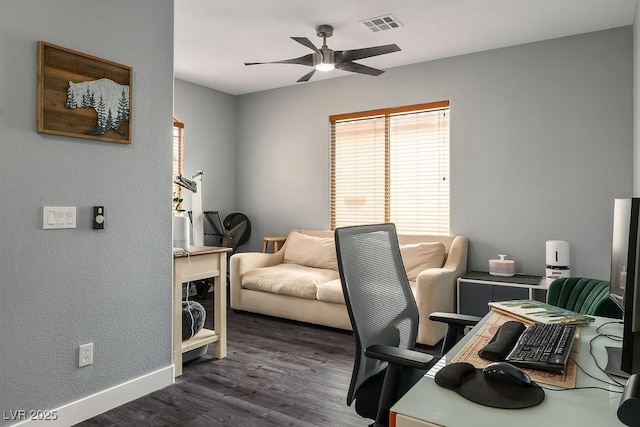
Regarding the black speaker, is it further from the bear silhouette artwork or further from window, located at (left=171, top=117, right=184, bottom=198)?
window, located at (left=171, top=117, right=184, bottom=198)

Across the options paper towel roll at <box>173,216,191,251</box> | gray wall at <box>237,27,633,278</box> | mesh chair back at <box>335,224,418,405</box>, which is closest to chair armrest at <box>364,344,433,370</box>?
mesh chair back at <box>335,224,418,405</box>

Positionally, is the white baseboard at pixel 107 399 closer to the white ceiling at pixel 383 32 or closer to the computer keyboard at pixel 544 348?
the computer keyboard at pixel 544 348

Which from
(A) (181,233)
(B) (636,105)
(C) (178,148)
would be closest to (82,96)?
(A) (181,233)

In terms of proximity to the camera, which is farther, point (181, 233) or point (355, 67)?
point (355, 67)

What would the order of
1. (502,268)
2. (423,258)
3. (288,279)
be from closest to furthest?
(502,268) → (423,258) → (288,279)

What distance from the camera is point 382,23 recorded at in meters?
3.49

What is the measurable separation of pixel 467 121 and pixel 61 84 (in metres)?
3.53

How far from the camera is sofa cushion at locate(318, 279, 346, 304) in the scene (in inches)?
150

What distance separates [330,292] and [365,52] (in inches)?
81.7

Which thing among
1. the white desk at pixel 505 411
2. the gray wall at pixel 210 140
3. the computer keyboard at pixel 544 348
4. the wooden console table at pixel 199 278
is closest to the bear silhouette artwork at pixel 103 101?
the wooden console table at pixel 199 278

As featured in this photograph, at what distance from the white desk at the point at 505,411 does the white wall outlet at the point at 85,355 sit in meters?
1.96

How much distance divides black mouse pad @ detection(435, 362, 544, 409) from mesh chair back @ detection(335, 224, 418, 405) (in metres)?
0.47

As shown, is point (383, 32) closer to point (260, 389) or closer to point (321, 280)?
point (321, 280)

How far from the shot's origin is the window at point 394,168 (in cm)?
448
